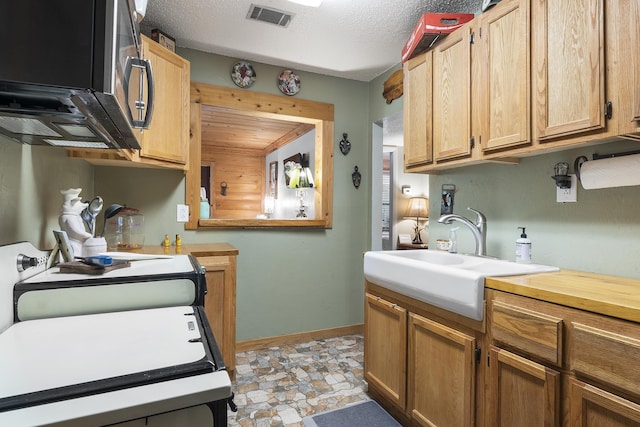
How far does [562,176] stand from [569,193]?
0.09 metres

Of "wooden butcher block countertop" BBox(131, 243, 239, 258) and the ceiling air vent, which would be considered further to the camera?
"wooden butcher block countertop" BBox(131, 243, 239, 258)

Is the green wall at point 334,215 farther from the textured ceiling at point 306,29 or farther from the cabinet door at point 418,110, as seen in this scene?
the cabinet door at point 418,110

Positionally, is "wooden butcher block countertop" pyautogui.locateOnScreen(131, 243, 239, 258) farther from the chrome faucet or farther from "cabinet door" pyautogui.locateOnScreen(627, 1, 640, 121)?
"cabinet door" pyautogui.locateOnScreen(627, 1, 640, 121)

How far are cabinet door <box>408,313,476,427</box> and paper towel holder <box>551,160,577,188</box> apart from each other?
0.85 m

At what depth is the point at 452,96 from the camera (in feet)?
6.24

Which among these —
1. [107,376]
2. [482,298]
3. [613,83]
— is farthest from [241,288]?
[613,83]

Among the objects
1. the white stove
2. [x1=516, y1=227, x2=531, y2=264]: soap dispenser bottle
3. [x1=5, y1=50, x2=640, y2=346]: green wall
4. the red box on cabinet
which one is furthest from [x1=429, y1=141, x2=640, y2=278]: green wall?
the white stove

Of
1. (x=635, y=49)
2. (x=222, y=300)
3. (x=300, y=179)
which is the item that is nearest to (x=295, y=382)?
(x=222, y=300)

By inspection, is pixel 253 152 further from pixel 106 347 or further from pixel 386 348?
pixel 106 347

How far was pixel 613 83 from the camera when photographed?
4.01 ft

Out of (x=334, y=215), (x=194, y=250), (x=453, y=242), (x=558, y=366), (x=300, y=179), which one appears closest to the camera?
(x=558, y=366)

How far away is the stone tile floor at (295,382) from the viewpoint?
195 cm

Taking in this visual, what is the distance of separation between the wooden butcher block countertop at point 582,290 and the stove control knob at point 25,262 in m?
1.66

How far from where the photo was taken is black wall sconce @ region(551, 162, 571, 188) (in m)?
1.58
